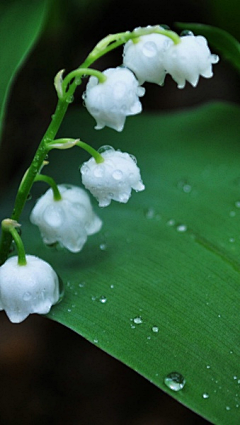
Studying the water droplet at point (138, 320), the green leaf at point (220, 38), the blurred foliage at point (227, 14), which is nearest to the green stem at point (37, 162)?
the water droplet at point (138, 320)

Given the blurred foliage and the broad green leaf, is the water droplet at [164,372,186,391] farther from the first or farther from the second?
the blurred foliage

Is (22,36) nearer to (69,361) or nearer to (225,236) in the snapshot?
(225,236)

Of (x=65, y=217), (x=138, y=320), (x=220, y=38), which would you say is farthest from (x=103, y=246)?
(x=220, y=38)

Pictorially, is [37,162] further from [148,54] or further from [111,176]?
[148,54]

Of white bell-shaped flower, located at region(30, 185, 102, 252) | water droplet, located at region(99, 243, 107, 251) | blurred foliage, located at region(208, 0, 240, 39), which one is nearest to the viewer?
white bell-shaped flower, located at region(30, 185, 102, 252)

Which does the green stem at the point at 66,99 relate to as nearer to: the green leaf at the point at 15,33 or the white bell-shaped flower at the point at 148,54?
the white bell-shaped flower at the point at 148,54

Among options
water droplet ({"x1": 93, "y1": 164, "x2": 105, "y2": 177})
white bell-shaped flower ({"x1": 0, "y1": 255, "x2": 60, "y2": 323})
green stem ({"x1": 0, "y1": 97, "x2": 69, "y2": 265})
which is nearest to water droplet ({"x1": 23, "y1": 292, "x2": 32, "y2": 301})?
white bell-shaped flower ({"x1": 0, "y1": 255, "x2": 60, "y2": 323})

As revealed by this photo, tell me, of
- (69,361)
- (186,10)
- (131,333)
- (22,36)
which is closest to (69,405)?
(69,361)
